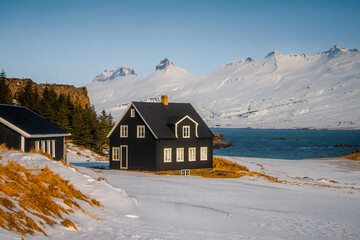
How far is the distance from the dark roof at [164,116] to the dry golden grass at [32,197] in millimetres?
24772

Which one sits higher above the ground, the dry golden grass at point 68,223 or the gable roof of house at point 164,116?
the gable roof of house at point 164,116

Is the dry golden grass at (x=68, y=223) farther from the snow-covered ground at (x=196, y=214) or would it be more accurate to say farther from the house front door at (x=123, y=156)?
the house front door at (x=123, y=156)

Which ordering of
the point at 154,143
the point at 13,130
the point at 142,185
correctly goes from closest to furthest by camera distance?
1. the point at 142,185
2. the point at 13,130
3. the point at 154,143

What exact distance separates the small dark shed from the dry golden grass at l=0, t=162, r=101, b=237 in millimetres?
14822

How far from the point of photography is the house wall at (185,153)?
41.2m

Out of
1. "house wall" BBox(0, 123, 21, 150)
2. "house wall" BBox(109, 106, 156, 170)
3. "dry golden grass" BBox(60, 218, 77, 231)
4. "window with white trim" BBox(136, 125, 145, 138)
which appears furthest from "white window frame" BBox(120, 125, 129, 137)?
"dry golden grass" BBox(60, 218, 77, 231)

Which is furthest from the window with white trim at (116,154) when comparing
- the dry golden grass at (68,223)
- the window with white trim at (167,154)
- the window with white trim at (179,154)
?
the dry golden grass at (68,223)

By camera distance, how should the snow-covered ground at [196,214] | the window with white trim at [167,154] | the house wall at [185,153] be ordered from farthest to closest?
the window with white trim at [167,154]
the house wall at [185,153]
the snow-covered ground at [196,214]

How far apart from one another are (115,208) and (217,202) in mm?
6733

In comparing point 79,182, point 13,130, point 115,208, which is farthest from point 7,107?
point 115,208

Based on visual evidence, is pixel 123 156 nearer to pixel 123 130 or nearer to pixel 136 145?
pixel 136 145

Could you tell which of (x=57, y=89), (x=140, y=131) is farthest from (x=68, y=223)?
(x=57, y=89)

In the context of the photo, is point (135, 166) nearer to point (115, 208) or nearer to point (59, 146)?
point (59, 146)

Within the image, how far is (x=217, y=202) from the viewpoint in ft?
71.5
